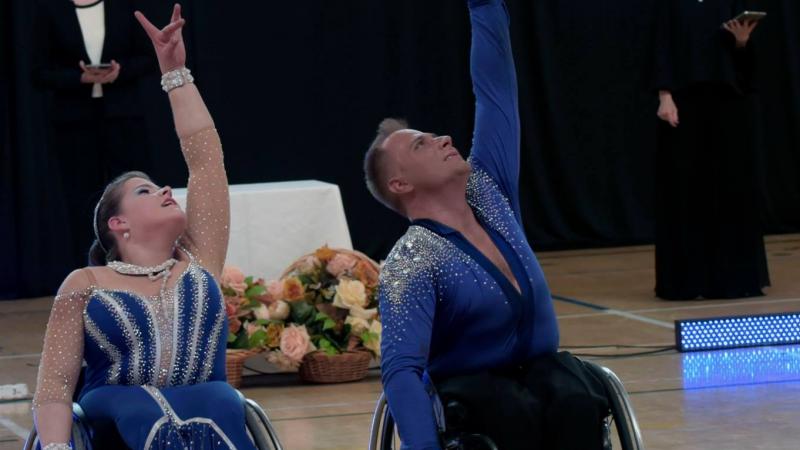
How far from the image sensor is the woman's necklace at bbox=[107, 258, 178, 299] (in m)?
2.69

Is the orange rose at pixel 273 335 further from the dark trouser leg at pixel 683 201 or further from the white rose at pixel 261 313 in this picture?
the dark trouser leg at pixel 683 201

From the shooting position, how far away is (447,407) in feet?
8.29

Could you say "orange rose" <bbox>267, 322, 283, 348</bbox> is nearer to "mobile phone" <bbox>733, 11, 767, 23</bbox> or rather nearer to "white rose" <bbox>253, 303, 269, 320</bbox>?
"white rose" <bbox>253, 303, 269, 320</bbox>

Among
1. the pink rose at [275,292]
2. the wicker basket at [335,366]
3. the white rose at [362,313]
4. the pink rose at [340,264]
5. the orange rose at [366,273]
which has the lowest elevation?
the wicker basket at [335,366]

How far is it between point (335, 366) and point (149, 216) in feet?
6.82

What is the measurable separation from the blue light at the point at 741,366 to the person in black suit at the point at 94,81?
2313 millimetres

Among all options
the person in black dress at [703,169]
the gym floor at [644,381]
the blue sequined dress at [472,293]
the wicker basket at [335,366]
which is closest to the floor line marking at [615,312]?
the gym floor at [644,381]

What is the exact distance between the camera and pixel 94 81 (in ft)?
17.9

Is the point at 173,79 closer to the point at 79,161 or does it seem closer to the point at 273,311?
the point at 273,311

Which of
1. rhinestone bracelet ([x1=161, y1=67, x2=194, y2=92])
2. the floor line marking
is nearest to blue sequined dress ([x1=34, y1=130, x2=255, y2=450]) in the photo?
rhinestone bracelet ([x1=161, y1=67, x2=194, y2=92])

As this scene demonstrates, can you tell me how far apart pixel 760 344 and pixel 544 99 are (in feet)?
11.6

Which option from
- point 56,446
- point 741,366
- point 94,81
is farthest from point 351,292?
point 56,446

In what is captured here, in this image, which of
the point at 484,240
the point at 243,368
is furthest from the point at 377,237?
the point at 484,240

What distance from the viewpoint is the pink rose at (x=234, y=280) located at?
4730 mm
